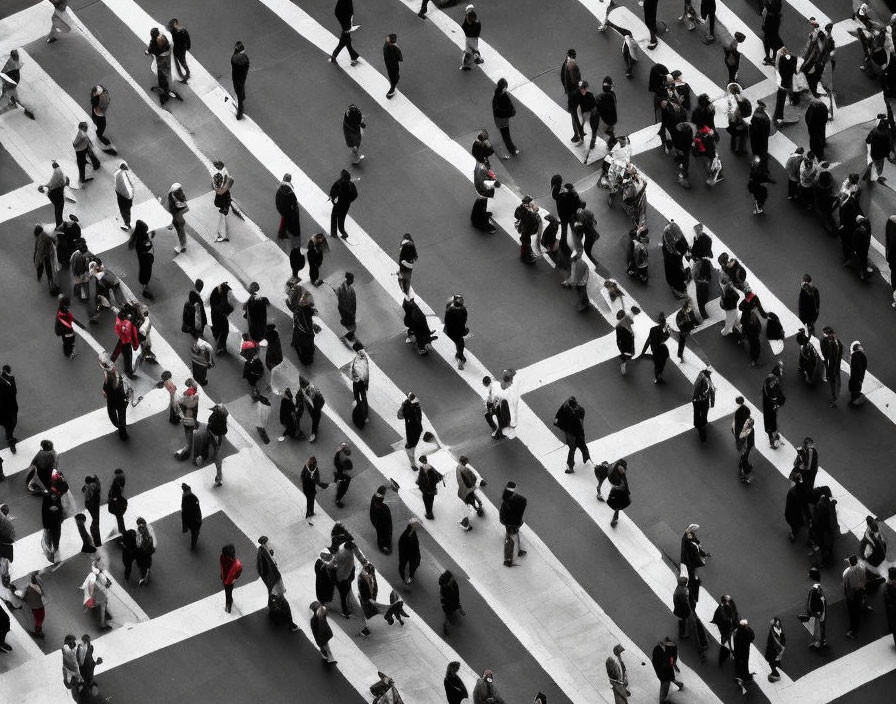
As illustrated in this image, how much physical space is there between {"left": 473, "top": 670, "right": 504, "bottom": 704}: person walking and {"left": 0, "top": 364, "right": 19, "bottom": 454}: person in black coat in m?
9.80

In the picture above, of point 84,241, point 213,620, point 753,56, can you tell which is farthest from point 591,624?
point 753,56

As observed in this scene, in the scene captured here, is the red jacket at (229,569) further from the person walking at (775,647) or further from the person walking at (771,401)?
the person walking at (771,401)

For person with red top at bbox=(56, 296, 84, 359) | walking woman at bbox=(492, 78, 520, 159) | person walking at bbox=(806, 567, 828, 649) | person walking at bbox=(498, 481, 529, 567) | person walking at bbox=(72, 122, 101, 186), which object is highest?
person walking at bbox=(72, 122, 101, 186)

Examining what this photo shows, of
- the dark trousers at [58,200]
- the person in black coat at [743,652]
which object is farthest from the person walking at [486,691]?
the dark trousers at [58,200]

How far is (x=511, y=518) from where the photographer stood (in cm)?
3569

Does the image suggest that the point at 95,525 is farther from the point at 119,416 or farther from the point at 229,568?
the point at 229,568

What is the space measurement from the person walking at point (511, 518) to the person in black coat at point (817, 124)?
37.1 feet

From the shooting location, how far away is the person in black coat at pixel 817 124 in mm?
42594

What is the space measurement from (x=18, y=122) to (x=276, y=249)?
6801mm

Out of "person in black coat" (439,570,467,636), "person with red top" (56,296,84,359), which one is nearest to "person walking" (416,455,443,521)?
"person in black coat" (439,570,467,636)

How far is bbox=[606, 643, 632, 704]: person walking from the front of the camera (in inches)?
1335

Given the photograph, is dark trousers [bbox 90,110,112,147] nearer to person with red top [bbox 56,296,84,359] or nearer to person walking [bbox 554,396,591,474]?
person with red top [bbox 56,296,84,359]

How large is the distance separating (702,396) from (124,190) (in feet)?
39.0

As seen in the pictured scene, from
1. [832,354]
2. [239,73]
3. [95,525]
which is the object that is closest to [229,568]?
[95,525]
